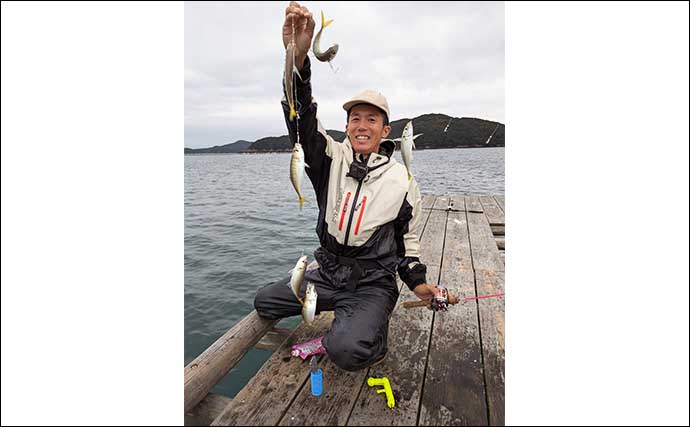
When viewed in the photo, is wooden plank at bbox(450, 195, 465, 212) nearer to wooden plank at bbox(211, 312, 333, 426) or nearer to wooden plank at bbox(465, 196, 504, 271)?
wooden plank at bbox(465, 196, 504, 271)

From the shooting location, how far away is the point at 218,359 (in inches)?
116

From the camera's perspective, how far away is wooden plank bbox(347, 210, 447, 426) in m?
2.34

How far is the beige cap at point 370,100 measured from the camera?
121 inches

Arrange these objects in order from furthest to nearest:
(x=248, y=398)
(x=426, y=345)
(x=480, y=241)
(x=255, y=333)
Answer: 1. (x=480, y=241)
2. (x=255, y=333)
3. (x=426, y=345)
4. (x=248, y=398)

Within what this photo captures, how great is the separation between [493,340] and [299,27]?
2.98m

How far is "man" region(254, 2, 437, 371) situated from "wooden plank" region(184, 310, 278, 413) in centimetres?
27

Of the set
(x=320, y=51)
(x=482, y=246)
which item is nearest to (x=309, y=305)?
(x=320, y=51)

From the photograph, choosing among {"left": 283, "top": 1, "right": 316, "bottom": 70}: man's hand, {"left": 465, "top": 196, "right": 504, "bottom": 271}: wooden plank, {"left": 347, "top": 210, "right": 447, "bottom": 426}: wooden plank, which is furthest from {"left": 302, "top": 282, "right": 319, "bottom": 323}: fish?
{"left": 465, "top": 196, "right": 504, "bottom": 271}: wooden plank

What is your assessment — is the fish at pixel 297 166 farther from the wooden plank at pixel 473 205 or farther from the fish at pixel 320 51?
the wooden plank at pixel 473 205
